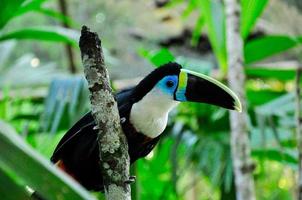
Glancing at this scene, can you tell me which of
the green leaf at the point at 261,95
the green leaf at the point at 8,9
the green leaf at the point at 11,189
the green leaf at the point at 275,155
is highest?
the green leaf at the point at 8,9

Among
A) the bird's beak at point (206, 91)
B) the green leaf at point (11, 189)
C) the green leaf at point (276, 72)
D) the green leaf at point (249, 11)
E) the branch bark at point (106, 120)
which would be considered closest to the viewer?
the green leaf at point (11, 189)

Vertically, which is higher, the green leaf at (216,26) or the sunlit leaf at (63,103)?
→ the green leaf at (216,26)

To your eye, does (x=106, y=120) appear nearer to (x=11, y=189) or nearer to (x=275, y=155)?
(x=11, y=189)

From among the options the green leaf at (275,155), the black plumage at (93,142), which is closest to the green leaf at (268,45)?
the green leaf at (275,155)

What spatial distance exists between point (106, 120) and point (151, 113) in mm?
426

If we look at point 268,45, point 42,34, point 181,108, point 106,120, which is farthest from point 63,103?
point 106,120

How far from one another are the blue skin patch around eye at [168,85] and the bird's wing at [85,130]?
8 centimetres

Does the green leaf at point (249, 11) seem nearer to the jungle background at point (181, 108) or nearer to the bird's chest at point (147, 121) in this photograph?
the jungle background at point (181, 108)

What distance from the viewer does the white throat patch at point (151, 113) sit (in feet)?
4.00

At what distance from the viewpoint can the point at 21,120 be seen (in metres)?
1.99

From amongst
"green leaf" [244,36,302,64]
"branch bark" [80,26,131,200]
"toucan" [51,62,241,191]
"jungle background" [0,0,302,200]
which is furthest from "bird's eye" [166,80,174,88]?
"green leaf" [244,36,302,64]

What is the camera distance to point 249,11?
1.81m

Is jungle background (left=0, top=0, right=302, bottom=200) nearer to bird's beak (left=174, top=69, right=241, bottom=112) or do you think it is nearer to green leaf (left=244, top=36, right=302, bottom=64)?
green leaf (left=244, top=36, right=302, bottom=64)

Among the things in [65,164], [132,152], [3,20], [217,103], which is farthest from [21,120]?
[217,103]
